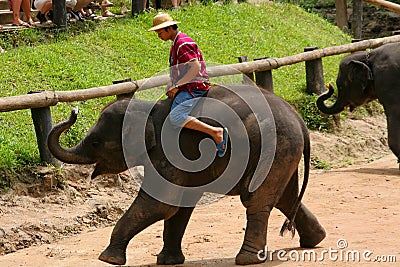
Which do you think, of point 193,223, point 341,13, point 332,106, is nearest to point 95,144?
point 193,223

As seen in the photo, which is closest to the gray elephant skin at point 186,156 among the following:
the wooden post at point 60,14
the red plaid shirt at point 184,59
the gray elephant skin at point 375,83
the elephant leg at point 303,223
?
the red plaid shirt at point 184,59

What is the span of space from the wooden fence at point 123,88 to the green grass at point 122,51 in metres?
0.18

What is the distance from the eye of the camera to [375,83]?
1228 cm

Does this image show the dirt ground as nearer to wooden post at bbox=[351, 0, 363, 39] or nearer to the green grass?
the green grass

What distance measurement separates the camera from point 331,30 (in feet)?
67.2

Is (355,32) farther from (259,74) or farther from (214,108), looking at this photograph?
(214,108)

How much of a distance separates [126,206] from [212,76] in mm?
2336

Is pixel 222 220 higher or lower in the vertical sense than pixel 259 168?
lower

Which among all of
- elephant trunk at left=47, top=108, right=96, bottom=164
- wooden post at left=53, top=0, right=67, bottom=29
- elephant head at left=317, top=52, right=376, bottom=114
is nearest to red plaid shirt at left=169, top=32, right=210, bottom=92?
elephant trunk at left=47, top=108, right=96, bottom=164

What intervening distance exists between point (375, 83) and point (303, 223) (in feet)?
15.5

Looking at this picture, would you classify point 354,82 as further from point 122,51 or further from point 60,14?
point 60,14

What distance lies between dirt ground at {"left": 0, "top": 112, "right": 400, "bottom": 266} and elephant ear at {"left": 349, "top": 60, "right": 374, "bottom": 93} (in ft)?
4.12

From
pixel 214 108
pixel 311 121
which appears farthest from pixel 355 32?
pixel 214 108

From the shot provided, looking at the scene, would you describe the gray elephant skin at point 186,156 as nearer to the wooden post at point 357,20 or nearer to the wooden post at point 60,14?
the wooden post at point 60,14
